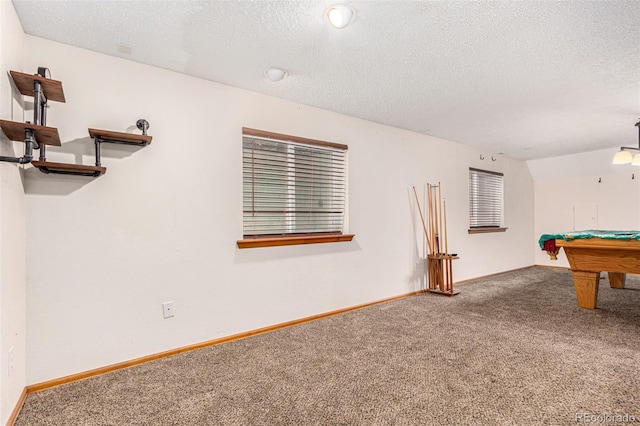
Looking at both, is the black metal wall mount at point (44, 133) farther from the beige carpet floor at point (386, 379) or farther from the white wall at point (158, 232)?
the beige carpet floor at point (386, 379)

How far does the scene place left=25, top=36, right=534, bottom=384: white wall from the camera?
6.71 feet

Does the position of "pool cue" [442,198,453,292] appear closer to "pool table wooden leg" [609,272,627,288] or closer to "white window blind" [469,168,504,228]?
"white window blind" [469,168,504,228]

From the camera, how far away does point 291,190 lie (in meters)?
3.20

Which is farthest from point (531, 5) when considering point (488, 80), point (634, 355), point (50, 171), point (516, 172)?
point (516, 172)

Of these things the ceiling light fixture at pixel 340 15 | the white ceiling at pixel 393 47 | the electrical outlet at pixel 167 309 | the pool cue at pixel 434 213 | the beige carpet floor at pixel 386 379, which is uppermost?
the white ceiling at pixel 393 47

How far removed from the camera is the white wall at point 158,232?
204 cm

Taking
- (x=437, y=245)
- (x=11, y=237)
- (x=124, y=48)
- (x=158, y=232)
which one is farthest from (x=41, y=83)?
(x=437, y=245)

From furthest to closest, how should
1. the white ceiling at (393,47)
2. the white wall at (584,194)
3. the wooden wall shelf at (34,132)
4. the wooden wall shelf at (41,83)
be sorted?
the white wall at (584,194)
the white ceiling at (393,47)
the wooden wall shelf at (41,83)
the wooden wall shelf at (34,132)

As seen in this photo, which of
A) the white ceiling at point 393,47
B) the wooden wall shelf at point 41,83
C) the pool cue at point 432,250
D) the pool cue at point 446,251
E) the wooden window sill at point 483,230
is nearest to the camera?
the wooden wall shelf at point 41,83

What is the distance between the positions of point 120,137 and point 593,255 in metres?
4.36

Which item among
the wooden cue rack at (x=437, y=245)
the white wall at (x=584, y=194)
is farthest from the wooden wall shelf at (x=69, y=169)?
the white wall at (x=584, y=194)

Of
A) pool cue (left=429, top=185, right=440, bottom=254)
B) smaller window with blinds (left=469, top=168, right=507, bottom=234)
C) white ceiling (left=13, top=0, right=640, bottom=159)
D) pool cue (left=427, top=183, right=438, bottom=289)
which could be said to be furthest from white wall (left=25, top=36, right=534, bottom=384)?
smaller window with blinds (left=469, top=168, right=507, bottom=234)

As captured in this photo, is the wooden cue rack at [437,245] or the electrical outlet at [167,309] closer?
the electrical outlet at [167,309]

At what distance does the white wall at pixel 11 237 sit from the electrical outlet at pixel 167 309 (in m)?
0.77
